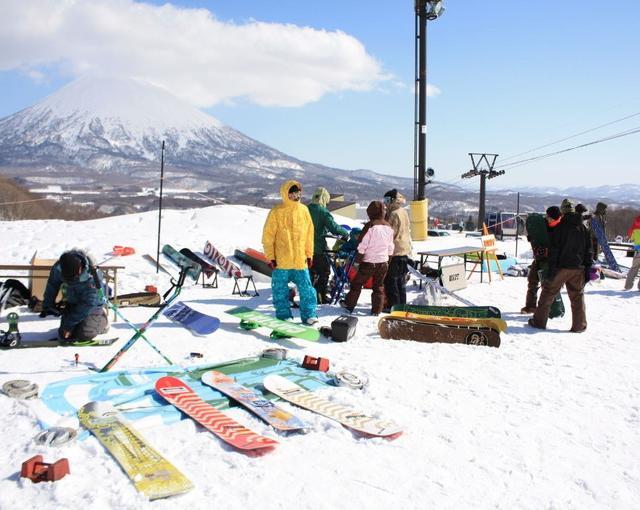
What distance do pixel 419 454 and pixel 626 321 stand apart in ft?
19.2

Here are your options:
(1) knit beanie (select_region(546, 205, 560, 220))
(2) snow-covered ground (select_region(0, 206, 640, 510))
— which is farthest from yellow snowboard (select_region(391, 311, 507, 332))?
(1) knit beanie (select_region(546, 205, 560, 220))

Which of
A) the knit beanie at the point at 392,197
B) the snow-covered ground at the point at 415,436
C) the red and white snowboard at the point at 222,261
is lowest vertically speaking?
the snow-covered ground at the point at 415,436

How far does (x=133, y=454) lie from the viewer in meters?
2.96

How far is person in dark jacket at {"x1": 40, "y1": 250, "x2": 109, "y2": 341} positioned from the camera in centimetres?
526

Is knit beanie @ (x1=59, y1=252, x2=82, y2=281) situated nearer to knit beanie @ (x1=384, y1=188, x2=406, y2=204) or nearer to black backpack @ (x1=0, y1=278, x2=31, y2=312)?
black backpack @ (x1=0, y1=278, x2=31, y2=312)

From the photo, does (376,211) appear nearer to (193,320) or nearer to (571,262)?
(571,262)

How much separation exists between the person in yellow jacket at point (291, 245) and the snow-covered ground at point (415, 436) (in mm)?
Result: 695

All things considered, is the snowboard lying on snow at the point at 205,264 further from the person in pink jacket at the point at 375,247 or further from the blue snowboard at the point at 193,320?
the person in pink jacket at the point at 375,247

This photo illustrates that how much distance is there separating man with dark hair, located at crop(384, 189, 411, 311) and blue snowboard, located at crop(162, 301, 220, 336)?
107 inches

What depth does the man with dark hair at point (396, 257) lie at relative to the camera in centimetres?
749

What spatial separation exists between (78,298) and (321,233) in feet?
11.3

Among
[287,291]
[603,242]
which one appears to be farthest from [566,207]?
[603,242]

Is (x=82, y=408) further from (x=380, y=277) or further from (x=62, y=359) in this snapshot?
(x=380, y=277)

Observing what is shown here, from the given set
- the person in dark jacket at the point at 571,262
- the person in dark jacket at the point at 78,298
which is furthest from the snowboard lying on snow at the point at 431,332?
the person in dark jacket at the point at 78,298
